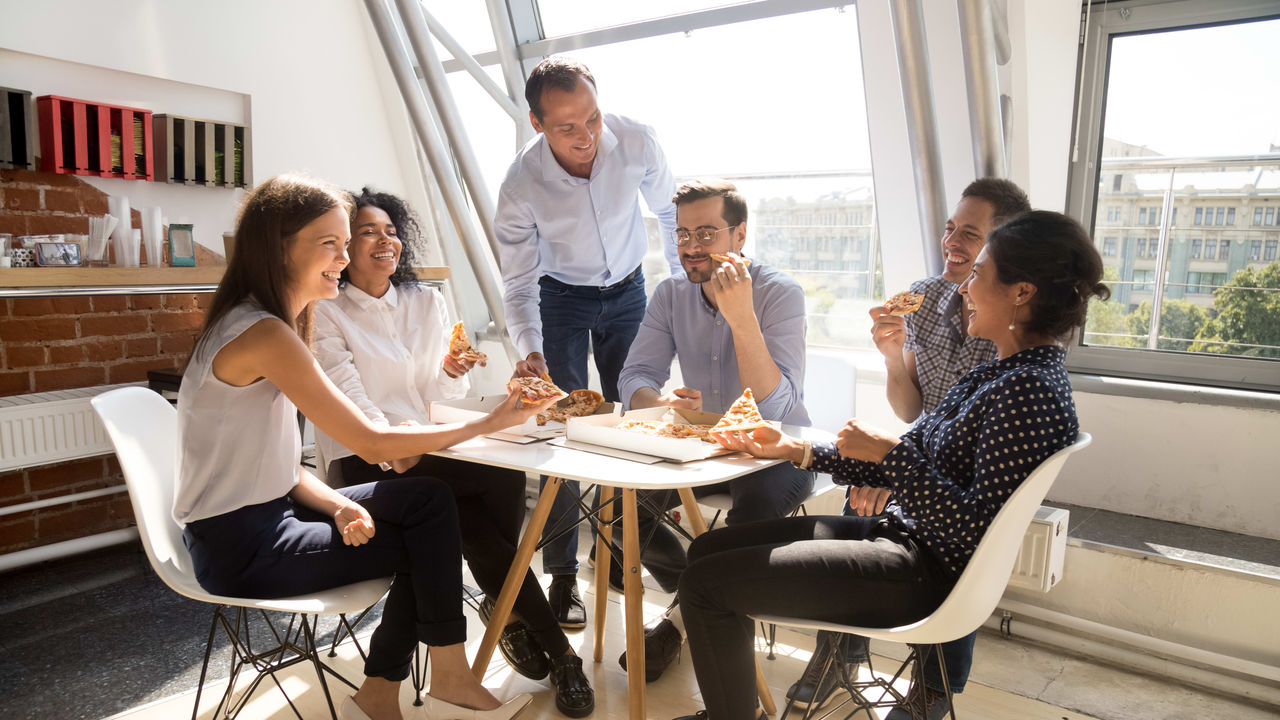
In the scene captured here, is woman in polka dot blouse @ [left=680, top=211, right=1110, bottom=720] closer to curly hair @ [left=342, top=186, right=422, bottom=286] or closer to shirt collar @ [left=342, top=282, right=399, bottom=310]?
shirt collar @ [left=342, top=282, right=399, bottom=310]

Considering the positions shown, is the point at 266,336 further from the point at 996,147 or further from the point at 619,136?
the point at 996,147

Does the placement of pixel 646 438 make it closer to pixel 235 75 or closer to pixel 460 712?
pixel 460 712

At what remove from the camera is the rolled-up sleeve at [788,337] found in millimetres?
2367

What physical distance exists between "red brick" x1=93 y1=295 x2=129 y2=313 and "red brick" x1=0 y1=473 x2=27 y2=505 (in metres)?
0.72

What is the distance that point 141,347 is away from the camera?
3.70m

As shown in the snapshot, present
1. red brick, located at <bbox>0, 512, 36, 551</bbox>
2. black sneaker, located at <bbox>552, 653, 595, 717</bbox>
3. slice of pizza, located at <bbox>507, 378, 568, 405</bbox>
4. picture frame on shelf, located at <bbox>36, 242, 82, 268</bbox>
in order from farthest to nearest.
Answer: red brick, located at <bbox>0, 512, 36, 551</bbox>
picture frame on shelf, located at <bbox>36, 242, 82, 268</bbox>
black sneaker, located at <bbox>552, 653, 595, 717</bbox>
slice of pizza, located at <bbox>507, 378, 568, 405</bbox>

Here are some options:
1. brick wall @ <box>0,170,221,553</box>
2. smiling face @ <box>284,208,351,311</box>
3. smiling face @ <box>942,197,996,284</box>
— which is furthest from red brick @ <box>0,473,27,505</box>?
smiling face @ <box>942,197,996,284</box>

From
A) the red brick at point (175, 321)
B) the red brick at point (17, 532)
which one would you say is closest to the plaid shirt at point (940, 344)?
the red brick at point (175, 321)

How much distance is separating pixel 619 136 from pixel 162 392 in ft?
7.08

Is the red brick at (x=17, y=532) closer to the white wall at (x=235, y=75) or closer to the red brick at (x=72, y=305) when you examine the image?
the red brick at (x=72, y=305)

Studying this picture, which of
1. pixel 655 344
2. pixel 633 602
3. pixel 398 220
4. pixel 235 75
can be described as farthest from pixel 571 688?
pixel 235 75

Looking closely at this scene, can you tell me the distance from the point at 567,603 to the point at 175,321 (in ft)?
7.43

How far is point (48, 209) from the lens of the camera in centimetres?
339

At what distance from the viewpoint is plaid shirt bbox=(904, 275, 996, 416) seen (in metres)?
2.17
